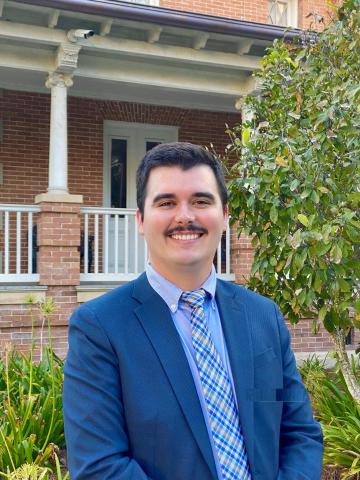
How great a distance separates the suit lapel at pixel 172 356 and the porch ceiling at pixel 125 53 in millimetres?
6720

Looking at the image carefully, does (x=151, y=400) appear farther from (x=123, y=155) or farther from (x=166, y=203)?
(x=123, y=155)

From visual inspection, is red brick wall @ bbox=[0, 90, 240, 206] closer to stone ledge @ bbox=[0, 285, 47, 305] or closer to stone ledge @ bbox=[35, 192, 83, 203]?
stone ledge @ bbox=[35, 192, 83, 203]

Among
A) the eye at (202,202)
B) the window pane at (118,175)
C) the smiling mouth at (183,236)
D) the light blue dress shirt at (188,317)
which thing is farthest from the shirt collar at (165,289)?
the window pane at (118,175)

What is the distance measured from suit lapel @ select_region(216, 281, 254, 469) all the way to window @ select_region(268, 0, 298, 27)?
11157 millimetres

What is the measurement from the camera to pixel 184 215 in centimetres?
169

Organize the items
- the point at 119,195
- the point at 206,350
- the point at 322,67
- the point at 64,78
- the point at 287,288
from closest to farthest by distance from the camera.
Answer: the point at 206,350 → the point at 287,288 → the point at 322,67 → the point at 64,78 → the point at 119,195

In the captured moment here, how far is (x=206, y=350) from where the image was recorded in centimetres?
171

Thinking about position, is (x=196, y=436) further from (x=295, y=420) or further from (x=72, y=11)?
(x=72, y=11)

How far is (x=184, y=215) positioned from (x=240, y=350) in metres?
0.47

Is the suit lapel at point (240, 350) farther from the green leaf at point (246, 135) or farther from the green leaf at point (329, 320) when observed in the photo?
the green leaf at point (246, 135)

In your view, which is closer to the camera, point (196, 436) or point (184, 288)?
point (196, 436)

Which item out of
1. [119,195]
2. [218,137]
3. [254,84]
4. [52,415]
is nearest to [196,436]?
[52,415]

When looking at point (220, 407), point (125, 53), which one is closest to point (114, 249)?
point (125, 53)

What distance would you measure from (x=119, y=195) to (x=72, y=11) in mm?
4011
